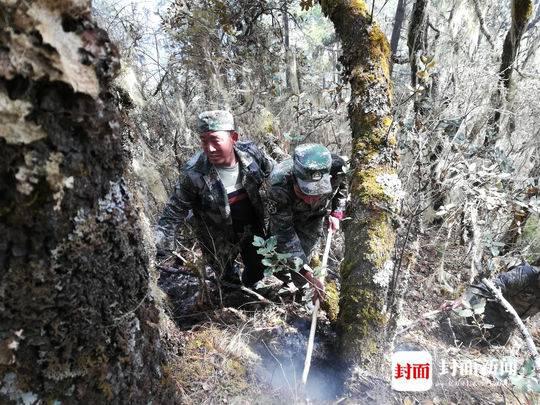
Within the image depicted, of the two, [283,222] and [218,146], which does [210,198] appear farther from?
[283,222]

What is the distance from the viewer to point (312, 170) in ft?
8.46

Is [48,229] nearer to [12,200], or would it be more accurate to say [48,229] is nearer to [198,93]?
[12,200]

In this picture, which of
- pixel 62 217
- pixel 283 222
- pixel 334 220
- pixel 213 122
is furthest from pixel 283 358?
pixel 62 217

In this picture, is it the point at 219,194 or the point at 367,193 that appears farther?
the point at 219,194

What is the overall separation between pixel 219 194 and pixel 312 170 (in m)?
0.89

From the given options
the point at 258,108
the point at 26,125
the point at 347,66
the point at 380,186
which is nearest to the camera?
the point at 26,125

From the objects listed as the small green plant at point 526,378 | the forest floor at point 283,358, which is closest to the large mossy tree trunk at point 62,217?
the forest floor at point 283,358

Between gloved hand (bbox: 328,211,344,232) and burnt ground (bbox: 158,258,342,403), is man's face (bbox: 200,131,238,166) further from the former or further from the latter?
burnt ground (bbox: 158,258,342,403)

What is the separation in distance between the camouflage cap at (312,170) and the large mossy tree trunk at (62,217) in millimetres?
1689

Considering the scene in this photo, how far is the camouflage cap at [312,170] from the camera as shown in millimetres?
2572

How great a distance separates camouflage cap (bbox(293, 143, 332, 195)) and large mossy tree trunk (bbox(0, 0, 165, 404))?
169cm

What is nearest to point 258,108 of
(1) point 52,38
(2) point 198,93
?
(2) point 198,93

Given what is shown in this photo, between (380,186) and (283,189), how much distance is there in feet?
2.81

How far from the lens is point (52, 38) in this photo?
0.71 metres
